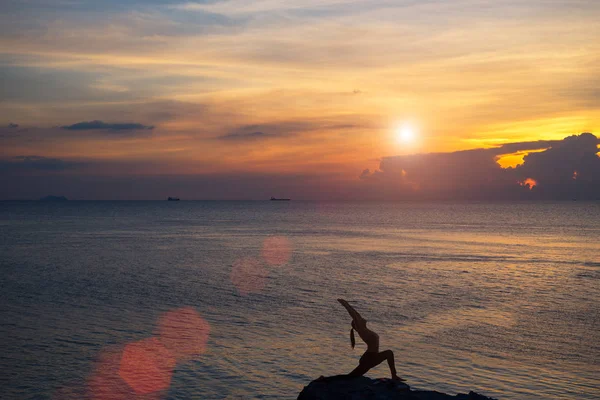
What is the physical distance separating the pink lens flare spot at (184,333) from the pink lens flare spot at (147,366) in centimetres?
55

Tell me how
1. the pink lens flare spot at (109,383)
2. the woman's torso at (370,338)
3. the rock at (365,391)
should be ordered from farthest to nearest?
the pink lens flare spot at (109,383) → the woman's torso at (370,338) → the rock at (365,391)

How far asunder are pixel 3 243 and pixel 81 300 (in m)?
62.1

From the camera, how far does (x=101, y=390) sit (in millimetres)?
20547

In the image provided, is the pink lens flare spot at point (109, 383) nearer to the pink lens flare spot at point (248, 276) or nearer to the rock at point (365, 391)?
the rock at point (365, 391)

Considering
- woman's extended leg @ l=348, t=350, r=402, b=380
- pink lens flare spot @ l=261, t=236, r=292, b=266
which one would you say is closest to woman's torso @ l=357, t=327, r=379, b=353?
woman's extended leg @ l=348, t=350, r=402, b=380

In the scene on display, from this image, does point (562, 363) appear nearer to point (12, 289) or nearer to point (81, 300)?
point (81, 300)

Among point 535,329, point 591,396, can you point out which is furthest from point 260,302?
point 591,396

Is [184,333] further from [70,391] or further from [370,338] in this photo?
[370,338]

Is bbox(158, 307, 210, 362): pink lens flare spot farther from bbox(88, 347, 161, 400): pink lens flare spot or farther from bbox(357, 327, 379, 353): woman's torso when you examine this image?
bbox(357, 327, 379, 353): woman's torso

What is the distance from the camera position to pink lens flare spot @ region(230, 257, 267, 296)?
1753 inches

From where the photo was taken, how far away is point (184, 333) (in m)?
28.6

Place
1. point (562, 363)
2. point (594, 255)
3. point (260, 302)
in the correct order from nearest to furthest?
point (562, 363) → point (260, 302) → point (594, 255)

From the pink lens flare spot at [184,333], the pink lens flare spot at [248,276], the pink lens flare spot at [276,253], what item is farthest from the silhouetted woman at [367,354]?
the pink lens flare spot at [276,253]

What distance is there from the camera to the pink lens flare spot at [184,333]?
25295mm
